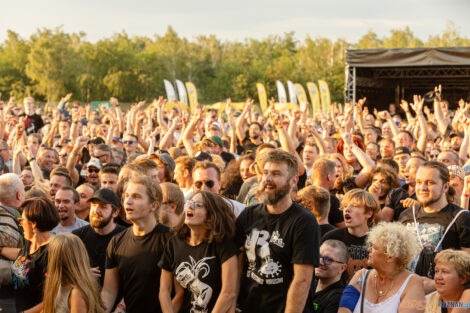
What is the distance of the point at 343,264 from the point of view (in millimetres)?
4145

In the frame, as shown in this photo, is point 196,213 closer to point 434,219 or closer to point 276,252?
point 276,252

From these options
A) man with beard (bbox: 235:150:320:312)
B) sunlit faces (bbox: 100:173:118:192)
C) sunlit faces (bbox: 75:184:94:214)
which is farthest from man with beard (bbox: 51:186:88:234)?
man with beard (bbox: 235:150:320:312)

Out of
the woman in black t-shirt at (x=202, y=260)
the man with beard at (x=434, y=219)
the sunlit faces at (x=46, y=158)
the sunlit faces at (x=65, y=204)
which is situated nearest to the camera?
the woman in black t-shirt at (x=202, y=260)

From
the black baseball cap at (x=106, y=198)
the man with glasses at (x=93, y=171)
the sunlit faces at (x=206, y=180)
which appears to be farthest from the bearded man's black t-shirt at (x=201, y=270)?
the man with glasses at (x=93, y=171)

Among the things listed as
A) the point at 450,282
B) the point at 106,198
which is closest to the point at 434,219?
the point at 450,282

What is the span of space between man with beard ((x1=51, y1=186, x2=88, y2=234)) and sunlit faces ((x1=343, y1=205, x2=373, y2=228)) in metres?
2.36

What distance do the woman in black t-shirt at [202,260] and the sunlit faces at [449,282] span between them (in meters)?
1.29

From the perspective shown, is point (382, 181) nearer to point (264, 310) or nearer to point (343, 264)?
point (343, 264)

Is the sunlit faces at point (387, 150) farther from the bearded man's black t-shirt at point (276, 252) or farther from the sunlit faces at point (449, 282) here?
the bearded man's black t-shirt at point (276, 252)

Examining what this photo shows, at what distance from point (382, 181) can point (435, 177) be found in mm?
1480

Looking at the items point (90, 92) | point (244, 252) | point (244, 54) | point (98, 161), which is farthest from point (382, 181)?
point (244, 54)

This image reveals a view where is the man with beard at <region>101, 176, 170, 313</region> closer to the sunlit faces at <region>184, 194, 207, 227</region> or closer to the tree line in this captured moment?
the sunlit faces at <region>184, 194, 207, 227</region>

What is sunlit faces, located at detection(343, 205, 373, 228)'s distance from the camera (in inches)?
183

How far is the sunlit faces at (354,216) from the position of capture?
4660mm
